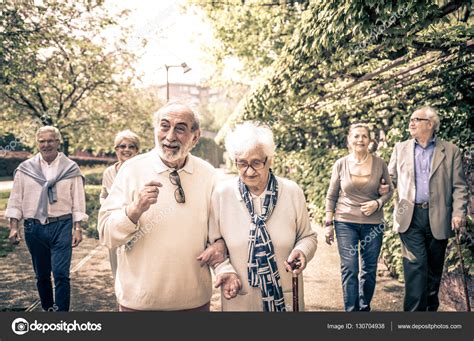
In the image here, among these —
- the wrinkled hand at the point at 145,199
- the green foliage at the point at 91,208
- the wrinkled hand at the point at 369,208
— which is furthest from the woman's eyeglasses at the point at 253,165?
the green foliage at the point at 91,208

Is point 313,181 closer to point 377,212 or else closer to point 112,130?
point 377,212

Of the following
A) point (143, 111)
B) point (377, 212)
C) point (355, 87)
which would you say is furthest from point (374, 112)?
point (143, 111)

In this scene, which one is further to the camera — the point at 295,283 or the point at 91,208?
the point at 91,208

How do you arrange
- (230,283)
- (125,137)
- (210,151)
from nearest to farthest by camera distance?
(230,283), (125,137), (210,151)

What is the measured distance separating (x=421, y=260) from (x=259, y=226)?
2010mm

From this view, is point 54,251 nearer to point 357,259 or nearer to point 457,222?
point 357,259

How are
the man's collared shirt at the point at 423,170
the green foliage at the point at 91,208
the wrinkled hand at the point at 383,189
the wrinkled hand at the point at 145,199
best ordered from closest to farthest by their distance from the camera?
the wrinkled hand at the point at 145,199, the man's collared shirt at the point at 423,170, the wrinkled hand at the point at 383,189, the green foliage at the point at 91,208

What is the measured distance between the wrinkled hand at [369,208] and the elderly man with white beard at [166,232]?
1.94 metres

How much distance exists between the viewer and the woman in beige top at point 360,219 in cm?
375

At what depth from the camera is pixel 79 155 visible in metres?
25.1

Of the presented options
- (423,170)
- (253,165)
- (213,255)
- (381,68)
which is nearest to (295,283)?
(213,255)

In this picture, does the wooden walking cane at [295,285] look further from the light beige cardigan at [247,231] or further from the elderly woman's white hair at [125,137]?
the elderly woman's white hair at [125,137]

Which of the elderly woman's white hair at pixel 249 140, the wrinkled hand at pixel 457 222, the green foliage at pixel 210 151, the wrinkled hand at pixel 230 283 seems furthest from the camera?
the green foliage at pixel 210 151

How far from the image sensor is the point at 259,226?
215cm
